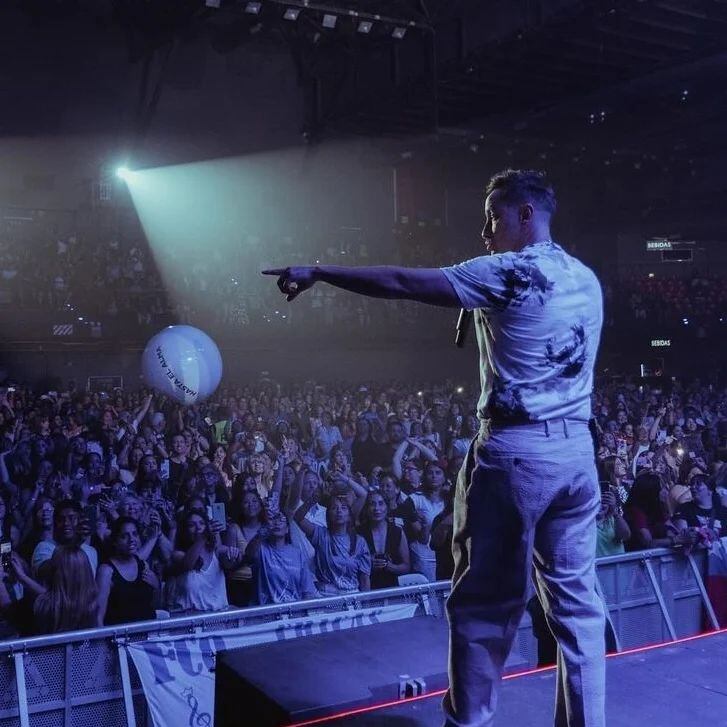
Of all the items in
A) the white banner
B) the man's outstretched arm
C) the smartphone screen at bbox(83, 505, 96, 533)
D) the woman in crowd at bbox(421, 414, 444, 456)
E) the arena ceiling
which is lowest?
the white banner

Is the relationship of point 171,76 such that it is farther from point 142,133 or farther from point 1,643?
point 1,643

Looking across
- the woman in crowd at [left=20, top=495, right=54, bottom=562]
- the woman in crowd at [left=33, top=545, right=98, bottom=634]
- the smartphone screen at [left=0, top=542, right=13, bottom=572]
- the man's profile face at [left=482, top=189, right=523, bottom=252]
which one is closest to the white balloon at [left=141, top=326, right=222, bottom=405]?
the woman in crowd at [left=20, top=495, right=54, bottom=562]

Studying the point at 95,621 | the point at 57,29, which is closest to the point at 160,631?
the point at 95,621

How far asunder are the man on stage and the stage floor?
0.31m

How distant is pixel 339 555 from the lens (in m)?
4.63

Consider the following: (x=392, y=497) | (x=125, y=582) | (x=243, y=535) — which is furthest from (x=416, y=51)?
(x=125, y=582)

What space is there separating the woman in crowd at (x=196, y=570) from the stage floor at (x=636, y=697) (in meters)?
2.19

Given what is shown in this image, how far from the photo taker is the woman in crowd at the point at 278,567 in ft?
14.2

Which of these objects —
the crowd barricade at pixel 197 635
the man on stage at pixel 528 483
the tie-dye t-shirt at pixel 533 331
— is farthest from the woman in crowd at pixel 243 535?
the tie-dye t-shirt at pixel 533 331

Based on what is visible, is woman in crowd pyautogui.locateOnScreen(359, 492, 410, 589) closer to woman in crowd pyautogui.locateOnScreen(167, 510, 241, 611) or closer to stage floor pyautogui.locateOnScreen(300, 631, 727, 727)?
woman in crowd pyautogui.locateOnScreen(167, 510, 241, 611)

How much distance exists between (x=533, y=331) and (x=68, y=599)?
293cm

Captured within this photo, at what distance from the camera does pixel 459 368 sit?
15859 mm

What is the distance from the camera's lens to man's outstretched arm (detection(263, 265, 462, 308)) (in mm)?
1617

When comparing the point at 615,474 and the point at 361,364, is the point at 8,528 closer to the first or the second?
the point at 615,474
